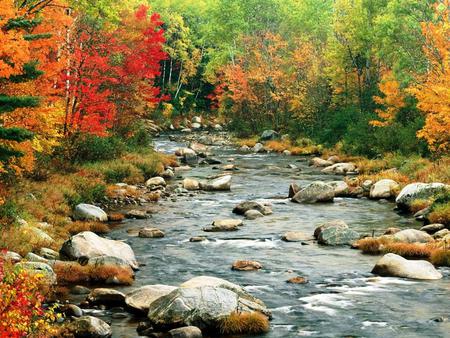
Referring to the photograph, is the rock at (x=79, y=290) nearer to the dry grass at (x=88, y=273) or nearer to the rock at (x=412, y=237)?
the dry grass at (x=88, y=273)

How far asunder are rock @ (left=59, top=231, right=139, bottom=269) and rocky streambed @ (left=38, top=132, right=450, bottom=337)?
524 mm

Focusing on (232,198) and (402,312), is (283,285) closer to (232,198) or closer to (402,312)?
(402,312)

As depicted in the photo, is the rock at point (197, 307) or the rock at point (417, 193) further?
the rock at point (417, 193)

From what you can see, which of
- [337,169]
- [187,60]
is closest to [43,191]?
[337,169]

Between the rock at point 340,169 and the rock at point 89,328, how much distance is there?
996 inches

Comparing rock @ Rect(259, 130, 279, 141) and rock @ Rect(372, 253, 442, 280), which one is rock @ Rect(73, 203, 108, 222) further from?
rock @ Rect(259, 130, 279, 141)

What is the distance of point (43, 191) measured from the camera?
23391mm

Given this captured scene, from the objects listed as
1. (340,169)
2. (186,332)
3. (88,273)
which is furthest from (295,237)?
(340,169)

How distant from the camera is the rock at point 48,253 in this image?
55.5 ft

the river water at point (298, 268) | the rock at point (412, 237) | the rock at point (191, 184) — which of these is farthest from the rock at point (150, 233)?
the rock at point (191, 184)

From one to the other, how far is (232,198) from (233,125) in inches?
1278

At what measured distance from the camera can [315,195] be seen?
27344 mm

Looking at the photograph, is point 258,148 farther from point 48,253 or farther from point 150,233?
point 48,253

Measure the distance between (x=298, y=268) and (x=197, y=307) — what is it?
5.24m
